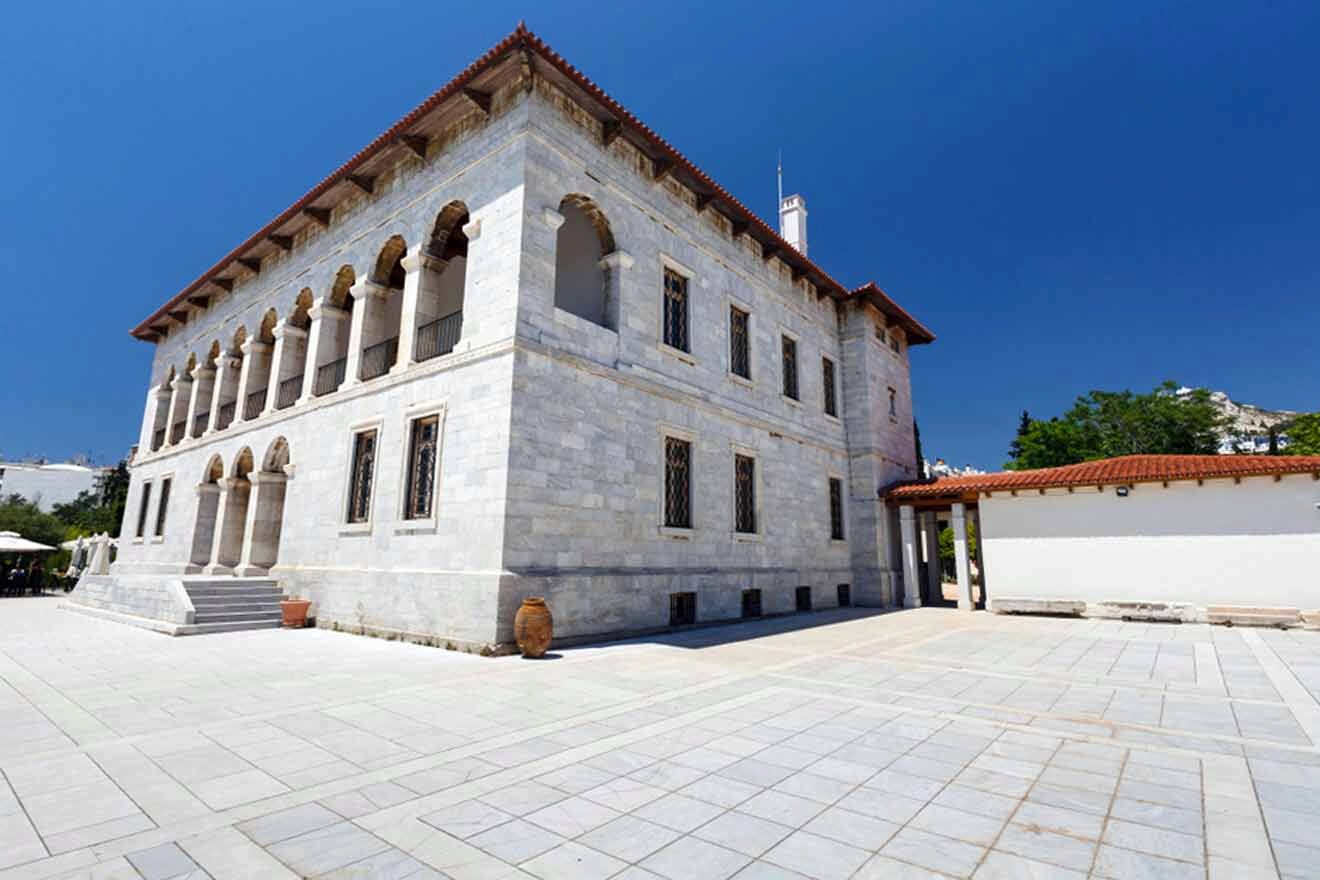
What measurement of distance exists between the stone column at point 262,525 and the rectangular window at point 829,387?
605 inches

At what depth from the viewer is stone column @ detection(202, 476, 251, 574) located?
16344 millimetres

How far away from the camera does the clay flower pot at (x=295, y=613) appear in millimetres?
12016

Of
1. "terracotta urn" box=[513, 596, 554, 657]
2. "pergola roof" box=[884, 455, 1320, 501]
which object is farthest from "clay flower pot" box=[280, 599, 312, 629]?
"pergola roof" box=[884, 455, 1320, 501]

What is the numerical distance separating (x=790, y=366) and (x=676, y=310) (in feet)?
16.8

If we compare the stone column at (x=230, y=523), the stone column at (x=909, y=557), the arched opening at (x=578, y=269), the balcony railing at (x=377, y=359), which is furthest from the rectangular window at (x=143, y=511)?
the stone column at (x=909, y=557)

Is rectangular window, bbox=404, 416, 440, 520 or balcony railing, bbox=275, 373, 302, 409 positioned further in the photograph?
balcony railing, bbox=275, 373, 302, 409

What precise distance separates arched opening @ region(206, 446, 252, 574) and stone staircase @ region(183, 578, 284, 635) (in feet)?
13.8

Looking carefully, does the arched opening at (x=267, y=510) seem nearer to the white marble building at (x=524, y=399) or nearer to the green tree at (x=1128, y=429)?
the white marble building at (x=524, y=399)

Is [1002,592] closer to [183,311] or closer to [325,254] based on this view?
[325,254]

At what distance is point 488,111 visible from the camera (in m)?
11.4

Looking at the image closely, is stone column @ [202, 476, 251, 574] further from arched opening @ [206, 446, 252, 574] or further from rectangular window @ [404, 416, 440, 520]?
rectangular window @ [404, 416, 440, 520]

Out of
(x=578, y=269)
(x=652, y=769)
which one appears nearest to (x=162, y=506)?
(x=578, y=269)

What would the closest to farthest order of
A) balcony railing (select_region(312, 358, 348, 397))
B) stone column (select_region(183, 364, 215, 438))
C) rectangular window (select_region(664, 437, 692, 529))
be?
1. rectangular window (select_region(664, 437, 692, 529))
2. balcony railing (select_region(312, 358, 348, 397))
3. stone column (select_region(183, 364, 215, 438))

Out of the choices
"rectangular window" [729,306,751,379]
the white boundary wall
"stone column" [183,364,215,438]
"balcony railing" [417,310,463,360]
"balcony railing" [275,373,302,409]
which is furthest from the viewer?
"stone column" [183,364,215,438]
